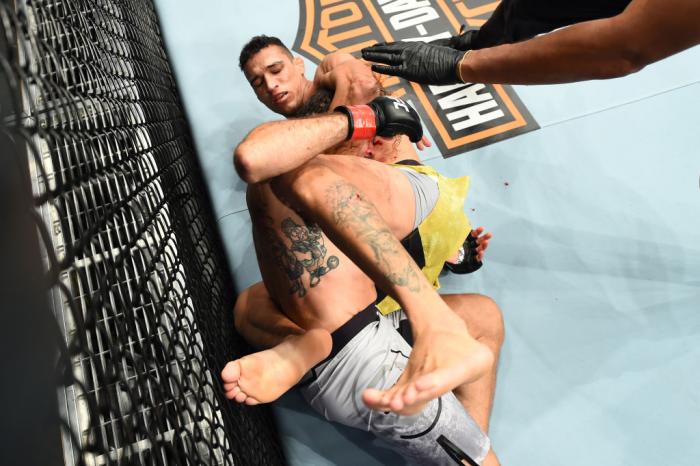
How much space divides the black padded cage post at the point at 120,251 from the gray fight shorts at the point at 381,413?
0.25 m

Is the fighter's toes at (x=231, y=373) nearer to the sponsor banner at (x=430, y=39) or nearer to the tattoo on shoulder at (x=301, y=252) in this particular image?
the tattoo on shoulder at (x=301, y=252)

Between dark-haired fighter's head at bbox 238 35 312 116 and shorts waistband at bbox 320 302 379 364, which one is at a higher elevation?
dark-haired fighter's head at bbox 238 35 312 116

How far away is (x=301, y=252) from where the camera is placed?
1250 mm

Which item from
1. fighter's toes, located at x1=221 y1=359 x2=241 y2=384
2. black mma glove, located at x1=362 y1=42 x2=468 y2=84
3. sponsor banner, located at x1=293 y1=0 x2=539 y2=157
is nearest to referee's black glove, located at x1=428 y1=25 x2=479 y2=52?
sponsor banner, located at x1=293 y1=0 x2=539 y2=157

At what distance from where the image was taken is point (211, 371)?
126 cm

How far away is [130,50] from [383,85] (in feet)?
3.28

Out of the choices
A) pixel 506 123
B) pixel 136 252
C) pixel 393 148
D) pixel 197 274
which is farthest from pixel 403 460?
pixel 506 123

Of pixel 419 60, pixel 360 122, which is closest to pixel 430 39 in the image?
pixel 419 60

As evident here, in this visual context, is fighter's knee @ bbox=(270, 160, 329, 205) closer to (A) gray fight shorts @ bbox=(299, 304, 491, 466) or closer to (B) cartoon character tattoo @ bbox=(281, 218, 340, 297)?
(B) cartoon character tattoo @ bbox=(281, 218, 340, 297)

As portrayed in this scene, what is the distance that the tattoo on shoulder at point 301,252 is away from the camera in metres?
1.25

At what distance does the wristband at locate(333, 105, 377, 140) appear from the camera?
133 centimetres

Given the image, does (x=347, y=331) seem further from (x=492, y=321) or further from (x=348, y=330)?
(x=492, y=321)

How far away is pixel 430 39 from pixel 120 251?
5.85 feet

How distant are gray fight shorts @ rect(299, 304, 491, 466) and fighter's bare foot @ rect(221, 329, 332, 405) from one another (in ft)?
0.26
